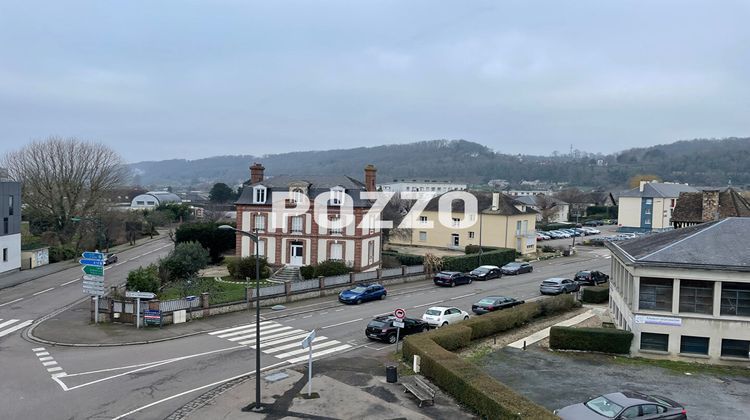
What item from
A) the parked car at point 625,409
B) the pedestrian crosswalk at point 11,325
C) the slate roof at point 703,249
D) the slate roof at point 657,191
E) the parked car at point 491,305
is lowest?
the pedestrian crosswalk at point 11,325

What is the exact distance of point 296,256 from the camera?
47844 millimetres

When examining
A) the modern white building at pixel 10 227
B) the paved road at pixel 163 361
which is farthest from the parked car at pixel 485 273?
the modern white building at pixel 10 227

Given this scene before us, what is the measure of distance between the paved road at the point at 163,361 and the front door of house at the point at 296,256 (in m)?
11.3

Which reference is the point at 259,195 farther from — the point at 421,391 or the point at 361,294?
the point at 421,391

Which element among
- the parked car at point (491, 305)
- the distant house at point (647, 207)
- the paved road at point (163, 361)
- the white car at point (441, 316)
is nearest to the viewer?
the paved road at point (163, 361)

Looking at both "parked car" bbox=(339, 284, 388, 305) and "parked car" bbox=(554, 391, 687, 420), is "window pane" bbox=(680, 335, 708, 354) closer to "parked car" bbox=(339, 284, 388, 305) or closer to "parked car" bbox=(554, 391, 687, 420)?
"parked car" bbox=(554, 391, 687, 420)

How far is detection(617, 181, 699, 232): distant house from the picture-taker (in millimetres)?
94250

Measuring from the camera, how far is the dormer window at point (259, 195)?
4859 centimetres

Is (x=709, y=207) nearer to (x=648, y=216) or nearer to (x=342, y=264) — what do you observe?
(x=342, y=264)

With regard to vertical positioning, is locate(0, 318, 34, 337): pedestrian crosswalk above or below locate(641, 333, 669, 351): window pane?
below

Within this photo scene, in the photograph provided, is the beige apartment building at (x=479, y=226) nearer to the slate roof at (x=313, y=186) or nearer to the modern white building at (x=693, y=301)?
the slate roof at (x=313, y=186)

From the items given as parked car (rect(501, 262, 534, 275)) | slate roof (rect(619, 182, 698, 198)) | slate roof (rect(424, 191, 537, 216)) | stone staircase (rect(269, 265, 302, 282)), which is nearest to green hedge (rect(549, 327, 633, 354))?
stone staircase (rect(269, 265, 302, 282))

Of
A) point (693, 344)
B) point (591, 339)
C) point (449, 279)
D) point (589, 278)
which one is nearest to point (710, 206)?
point (589, 278)

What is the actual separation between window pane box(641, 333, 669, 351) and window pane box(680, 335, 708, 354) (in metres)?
0.61
